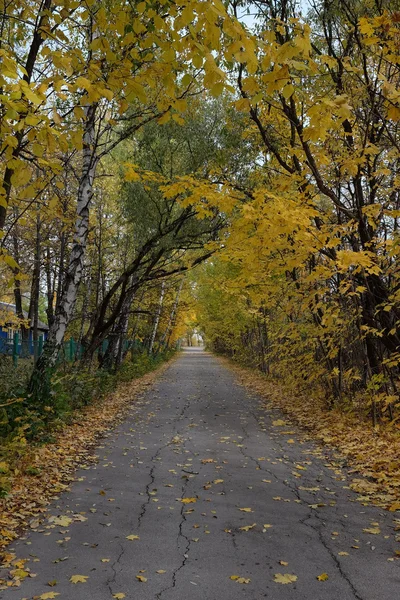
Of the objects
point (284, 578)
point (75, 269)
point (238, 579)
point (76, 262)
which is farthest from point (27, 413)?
point (284, 578)

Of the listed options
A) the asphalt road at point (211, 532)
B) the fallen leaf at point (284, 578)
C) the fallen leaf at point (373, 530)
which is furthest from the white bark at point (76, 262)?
the fallen leaf at point (284, 578)

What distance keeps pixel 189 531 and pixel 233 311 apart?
19.5 m

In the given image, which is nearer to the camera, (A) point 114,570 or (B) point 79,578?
(B) point 79,578

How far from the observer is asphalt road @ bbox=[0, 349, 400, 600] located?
3.38 m

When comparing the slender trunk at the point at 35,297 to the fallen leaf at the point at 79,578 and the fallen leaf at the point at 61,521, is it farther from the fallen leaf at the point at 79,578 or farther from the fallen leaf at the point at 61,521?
the fallen leaf at the point at 79,578

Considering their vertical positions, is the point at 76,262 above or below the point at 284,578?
above

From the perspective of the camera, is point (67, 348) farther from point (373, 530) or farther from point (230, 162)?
point (373, 530)

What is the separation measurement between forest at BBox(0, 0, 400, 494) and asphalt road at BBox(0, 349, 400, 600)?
1.27 metres

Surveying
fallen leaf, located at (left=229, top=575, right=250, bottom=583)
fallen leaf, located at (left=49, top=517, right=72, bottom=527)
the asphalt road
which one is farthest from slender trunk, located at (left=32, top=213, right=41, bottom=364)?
fallen leaf, located at (left=229, top=575, right=250, bottom=583)

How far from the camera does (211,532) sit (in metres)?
4.32

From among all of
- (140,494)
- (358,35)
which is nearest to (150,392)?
(140,494)

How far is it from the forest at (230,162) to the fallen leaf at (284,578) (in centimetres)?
301

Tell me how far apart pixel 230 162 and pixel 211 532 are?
10.5m

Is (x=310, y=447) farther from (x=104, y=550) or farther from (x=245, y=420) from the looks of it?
(x=104, y=550)
